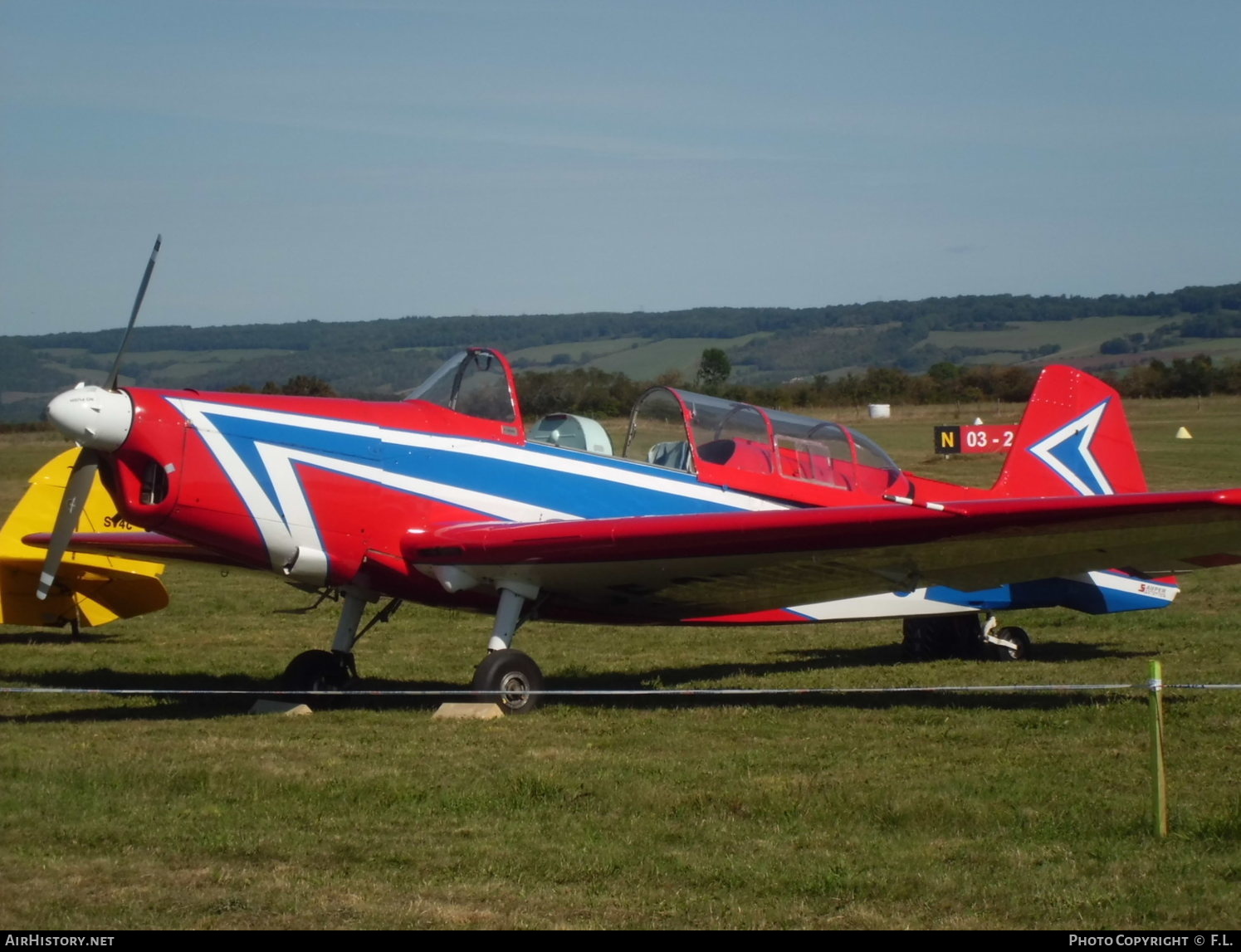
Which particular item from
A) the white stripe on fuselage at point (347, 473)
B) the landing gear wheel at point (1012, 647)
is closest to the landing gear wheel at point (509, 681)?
the white stripe on fuselage at point (347, 473)

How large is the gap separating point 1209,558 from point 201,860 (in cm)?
702

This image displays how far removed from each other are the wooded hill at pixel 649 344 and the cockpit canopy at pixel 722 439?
165 feet

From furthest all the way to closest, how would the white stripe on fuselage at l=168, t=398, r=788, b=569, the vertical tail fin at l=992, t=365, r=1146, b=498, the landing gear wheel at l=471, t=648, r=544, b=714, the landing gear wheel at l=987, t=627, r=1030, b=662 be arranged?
the vertical tail fin at l=992, t=365, r=1146, b=498 < the landing gear wheel at l=987, t=627, r=1030, b=662 < the landing gear wheel at l=471, t=648, r=544, b=714 < the white stripe on fuselage at l=168, t=398, r=788, b=569

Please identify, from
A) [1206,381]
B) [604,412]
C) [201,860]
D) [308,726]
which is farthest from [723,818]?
[1206,381]

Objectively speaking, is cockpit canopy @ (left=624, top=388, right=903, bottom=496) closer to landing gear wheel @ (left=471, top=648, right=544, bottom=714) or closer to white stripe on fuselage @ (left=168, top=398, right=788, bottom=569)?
white stripe on fuselage @ (left=168, top=398, right=788, bottom=569)

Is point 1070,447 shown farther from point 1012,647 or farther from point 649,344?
point 649,344

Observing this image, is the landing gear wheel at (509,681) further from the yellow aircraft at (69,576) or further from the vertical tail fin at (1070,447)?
the yellow aircraft at (69,576)

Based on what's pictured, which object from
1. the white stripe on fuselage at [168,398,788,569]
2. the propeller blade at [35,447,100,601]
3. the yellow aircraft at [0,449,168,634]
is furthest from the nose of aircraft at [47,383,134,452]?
the yellow aircraft at [0,449,168,634]

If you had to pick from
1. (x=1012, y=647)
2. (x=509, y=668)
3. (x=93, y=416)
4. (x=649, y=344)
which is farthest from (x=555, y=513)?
(x=649, y=344)

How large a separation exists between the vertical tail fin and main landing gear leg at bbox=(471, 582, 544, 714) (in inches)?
179

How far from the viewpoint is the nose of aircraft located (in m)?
8.20

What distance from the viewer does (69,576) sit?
43.7 feet

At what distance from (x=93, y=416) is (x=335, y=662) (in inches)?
112

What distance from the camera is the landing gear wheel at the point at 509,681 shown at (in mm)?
9055
